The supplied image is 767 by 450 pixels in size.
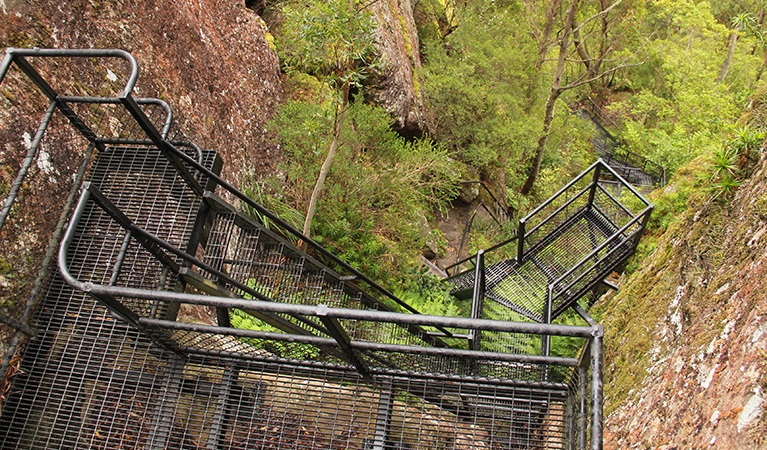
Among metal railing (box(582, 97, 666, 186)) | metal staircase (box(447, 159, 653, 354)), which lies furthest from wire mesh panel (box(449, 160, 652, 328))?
metal railing (box(582, 97, 666, 186))

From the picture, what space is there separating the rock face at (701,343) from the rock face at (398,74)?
616 cm

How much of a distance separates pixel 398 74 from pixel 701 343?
27.0ft

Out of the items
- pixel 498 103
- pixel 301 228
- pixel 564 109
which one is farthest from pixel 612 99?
pixel 301 228

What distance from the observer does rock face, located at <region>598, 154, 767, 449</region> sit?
9.36 feet

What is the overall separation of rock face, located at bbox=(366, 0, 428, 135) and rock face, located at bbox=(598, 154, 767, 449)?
616cm

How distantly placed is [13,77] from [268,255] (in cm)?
265

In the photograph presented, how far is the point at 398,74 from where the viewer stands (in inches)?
414

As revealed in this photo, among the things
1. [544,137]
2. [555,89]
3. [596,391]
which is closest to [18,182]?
[596,391]

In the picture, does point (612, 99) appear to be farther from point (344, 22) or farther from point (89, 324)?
point (89, 324)

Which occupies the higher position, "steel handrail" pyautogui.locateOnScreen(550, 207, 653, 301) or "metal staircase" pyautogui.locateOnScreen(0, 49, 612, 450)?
"steel handrail" pyautogui.locateOnScreen(550, 207, 653, 301)

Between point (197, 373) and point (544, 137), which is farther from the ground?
point (544, 137)

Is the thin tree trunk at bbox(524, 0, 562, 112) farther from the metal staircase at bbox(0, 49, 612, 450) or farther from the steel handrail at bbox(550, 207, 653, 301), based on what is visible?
the metal staircase at bbox(0, 49, 612, 450)

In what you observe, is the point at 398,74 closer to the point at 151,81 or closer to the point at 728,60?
the point at 151,81

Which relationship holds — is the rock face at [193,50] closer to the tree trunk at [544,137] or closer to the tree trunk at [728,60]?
the tree trunk at [544,137]
